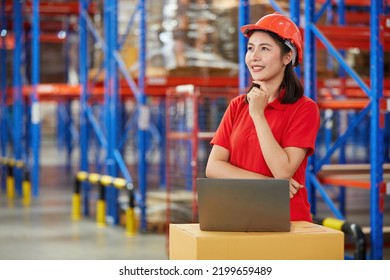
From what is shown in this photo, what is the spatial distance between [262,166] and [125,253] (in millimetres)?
5473

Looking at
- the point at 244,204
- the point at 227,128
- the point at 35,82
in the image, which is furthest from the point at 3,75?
the point at 244,204

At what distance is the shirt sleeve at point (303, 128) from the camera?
3385 mm

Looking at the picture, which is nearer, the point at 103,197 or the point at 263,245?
the point at 263,245

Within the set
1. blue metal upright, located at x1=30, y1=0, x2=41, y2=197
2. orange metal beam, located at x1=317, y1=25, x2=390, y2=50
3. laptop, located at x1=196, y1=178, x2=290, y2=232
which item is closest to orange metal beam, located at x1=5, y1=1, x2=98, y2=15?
blue metal upright, located at x1=30, y1=0, x2=41, y2=197

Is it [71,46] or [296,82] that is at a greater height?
[71,46]

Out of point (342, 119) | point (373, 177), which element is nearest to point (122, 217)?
point (373, 177)

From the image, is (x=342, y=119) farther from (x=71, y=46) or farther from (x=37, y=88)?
(x=37, y=88)

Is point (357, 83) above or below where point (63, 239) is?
above

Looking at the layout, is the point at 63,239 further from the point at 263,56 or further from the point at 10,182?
the point at 263,56

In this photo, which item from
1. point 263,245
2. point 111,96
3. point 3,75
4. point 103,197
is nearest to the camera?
point 263,245

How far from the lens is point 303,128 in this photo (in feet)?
11.2

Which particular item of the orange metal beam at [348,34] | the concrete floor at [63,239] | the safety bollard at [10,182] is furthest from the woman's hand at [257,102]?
the safety bollard at [10,182]

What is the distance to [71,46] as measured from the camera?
20250 mm

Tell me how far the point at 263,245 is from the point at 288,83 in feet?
2.62
